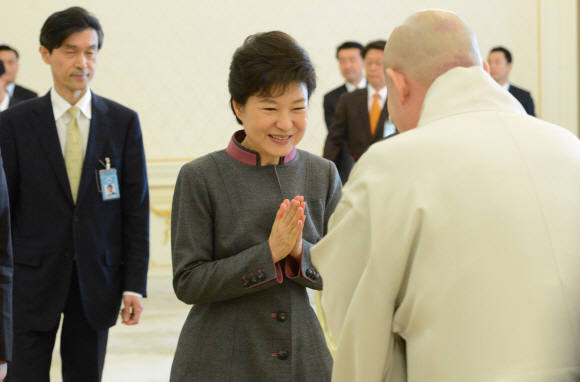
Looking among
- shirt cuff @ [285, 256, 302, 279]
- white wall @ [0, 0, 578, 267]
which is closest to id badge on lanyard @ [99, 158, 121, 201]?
shirt cuff @ [285, 256, 302, 279]

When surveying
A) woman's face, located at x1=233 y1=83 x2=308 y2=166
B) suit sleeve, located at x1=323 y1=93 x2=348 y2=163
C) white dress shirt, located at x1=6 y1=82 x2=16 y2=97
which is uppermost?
woman's face, located at x1=233 y1=83 x2=308 y2=166

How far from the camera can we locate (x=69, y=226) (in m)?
2.67

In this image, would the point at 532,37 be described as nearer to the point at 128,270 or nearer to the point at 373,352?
the point at 128,270

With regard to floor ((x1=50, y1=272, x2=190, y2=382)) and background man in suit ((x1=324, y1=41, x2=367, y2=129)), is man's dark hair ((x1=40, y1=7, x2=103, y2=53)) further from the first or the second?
background man in suit ((x1=324, y1=41, x2=367, y2=129))

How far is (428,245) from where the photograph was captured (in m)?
1.21

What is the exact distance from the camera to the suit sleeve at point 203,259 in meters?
1.73

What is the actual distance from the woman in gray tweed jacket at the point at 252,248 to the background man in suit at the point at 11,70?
220 inches

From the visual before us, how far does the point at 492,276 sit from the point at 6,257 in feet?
4.58

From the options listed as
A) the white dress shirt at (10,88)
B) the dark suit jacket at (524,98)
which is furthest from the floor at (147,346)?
the dark suit jacket at (524,98)

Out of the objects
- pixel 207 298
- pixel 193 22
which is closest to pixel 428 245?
pixel 207 298

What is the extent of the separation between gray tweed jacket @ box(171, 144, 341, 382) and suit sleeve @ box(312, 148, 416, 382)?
1.43 ft

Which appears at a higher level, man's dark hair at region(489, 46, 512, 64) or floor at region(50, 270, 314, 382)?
man's dark hair at region(489, 46, 512, 64)

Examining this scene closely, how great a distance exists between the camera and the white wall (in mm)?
7453

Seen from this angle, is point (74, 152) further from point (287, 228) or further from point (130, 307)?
point (287, 228)
